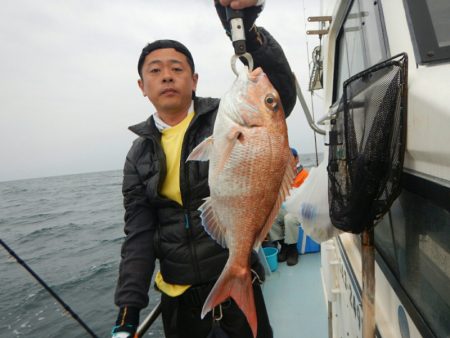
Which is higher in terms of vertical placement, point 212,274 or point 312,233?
point 312,233

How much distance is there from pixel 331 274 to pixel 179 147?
1.83 metres

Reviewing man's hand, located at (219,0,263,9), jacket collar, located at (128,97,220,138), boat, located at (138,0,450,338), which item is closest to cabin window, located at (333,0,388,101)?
boat, located at (138,0,450,338)

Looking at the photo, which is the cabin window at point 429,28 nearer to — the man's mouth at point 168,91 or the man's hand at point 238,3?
the man's hand at point 238,3

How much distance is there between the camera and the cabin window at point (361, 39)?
4.43ft

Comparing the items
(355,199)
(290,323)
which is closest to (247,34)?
(355,199)

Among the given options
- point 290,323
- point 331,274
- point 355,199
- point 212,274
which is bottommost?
point 290,323

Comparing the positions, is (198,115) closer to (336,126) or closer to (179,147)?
(179,147)

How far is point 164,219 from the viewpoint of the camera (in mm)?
2098

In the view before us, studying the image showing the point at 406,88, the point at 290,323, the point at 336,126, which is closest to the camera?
the point at 406,88

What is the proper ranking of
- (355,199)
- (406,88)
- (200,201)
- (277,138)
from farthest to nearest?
(200,201) < (277,138) < (355,199) < (406,88)

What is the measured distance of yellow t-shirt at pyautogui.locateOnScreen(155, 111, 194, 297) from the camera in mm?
2047

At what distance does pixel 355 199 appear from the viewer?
1038mm

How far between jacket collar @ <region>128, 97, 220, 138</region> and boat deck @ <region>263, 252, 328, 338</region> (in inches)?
107

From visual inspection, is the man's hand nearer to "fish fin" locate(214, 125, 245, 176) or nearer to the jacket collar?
"fish fin" locate(214, 125, 245, 176)
